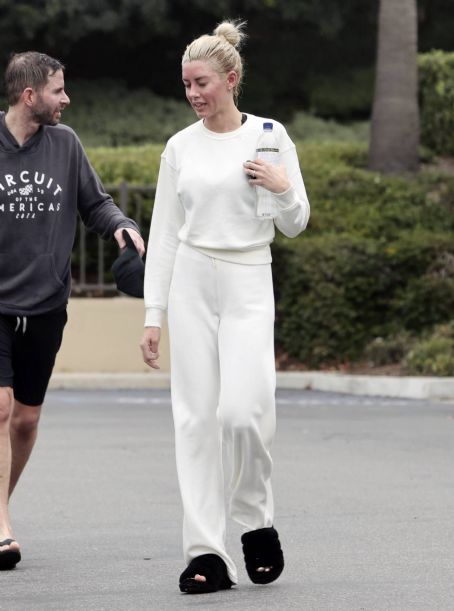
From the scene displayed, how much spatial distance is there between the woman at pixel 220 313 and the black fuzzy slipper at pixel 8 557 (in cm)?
84


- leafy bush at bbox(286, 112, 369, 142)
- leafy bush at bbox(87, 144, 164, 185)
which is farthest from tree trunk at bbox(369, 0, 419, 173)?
leafy bush at bbox(286, 112, 369, 142)

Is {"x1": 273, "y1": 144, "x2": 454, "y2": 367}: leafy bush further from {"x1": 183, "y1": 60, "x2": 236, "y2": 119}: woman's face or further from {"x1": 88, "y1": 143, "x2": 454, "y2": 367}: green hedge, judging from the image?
{"x1": 183, "y1": 60, "x2": 236, "y2": 119}: woman's face

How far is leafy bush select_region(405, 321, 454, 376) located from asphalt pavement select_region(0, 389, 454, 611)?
162 cm

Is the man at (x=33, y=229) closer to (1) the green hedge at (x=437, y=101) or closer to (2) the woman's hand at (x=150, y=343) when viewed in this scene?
(2) the woman's hand at (x=150, y=343)

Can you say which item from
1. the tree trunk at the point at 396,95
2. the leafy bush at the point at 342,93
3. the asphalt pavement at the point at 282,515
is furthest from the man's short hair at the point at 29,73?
the leafy bush at the point at 342,93

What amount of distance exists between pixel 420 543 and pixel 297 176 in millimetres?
1921

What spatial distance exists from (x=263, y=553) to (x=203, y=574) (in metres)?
0.23

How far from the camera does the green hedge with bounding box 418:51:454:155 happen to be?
804 inches

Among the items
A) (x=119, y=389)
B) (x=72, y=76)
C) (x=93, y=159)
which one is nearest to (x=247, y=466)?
(x=119, y=389)

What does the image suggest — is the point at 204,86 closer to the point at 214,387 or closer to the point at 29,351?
the point at 214,387

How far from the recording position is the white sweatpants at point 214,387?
5.88 meters

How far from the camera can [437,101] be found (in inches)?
807

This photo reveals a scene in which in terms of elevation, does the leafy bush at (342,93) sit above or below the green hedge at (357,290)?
above

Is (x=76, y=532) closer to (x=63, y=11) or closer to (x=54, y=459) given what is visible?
(x=54, y=459)
